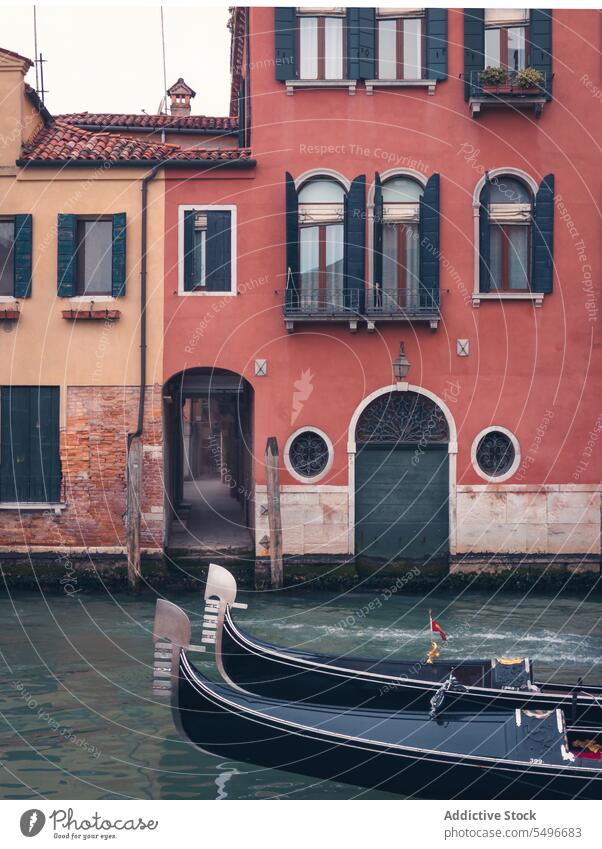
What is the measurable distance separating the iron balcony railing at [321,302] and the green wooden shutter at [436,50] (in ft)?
11.0

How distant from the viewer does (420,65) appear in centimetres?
1733

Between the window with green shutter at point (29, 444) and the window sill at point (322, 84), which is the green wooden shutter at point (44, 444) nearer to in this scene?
the window with green shutter at point (29, 444)

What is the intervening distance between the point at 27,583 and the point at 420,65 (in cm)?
945

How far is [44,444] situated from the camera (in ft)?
57.9

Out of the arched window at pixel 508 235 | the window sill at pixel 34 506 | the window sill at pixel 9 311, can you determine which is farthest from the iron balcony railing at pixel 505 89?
the window sill at pixel 34 506

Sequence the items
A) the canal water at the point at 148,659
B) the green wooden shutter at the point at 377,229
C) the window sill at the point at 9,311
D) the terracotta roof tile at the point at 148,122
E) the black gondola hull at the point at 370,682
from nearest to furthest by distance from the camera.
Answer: the black gondola hull at the point at 370,682
the canal water at the point at 148,659
the green wooden shutter at the point at 377,229
the window sill at the point at 9,311
the terracotta roof tile at the point at 148,122

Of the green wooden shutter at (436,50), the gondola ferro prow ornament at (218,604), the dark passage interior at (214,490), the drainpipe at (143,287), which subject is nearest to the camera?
the gondola ferro prow ornament at (218,604)

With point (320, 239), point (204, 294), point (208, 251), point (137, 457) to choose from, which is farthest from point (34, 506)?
point (320, 239)

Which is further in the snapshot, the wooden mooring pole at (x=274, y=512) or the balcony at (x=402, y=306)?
the balcony at (x=402, y=306)

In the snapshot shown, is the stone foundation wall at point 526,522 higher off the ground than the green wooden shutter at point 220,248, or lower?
lower

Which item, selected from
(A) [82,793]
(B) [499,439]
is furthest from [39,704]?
(B) [499,439]

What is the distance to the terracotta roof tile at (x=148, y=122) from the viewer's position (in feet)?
71.3

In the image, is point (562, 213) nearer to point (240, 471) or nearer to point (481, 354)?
point (481, 354)

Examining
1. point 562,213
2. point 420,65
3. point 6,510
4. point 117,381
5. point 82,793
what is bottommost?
point 82,793
